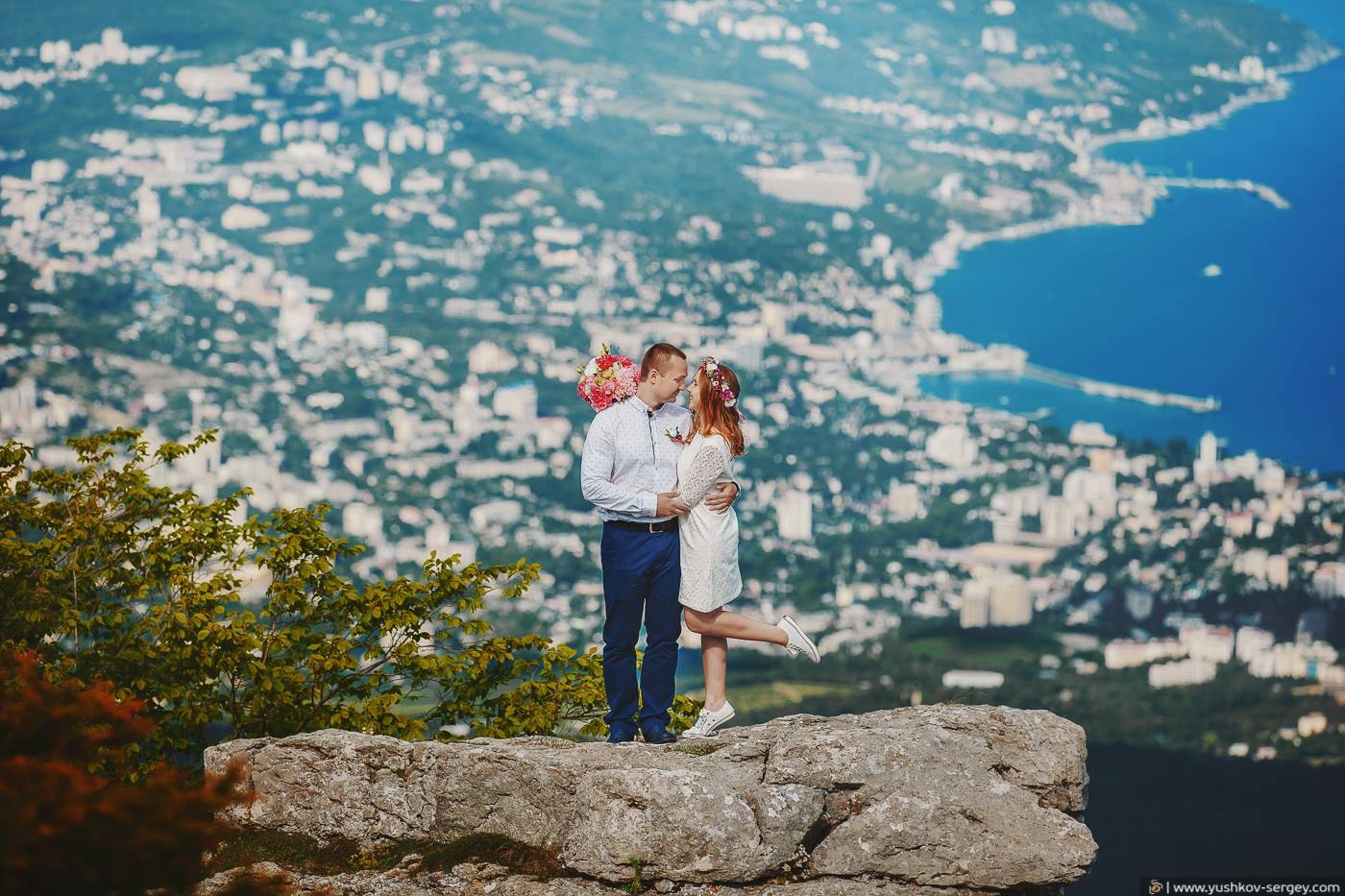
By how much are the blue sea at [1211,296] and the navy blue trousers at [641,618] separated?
52.7 meters

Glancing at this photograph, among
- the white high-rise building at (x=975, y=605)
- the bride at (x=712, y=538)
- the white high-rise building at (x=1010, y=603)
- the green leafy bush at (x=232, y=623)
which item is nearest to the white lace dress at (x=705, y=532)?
the bride at (x=712, y=538)

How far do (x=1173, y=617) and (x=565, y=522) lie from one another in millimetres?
17827

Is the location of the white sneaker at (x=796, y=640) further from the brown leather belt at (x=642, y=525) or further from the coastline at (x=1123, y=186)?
the coastline at (x=1123, y=186)

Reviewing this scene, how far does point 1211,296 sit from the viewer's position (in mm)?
72750

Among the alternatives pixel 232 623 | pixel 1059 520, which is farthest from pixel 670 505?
pixel 1059 520

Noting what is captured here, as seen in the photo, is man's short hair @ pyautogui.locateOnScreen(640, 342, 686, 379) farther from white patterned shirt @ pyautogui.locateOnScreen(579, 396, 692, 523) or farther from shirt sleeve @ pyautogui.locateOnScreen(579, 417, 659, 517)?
shirt sleeve @ pyautogui.locateOnScreen(579, 417, 659, 517)

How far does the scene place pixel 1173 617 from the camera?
137ft

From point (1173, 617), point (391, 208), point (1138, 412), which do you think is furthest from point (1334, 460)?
point (391, 208)

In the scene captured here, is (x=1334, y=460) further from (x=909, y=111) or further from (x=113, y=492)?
(x=113, y=492)

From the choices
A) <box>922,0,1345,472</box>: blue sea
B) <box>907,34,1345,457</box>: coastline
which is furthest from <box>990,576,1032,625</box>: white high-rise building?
<box>907,34,1345,457</box>: coastline

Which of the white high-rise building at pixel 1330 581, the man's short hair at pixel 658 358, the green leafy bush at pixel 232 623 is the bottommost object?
the white high-rise building at pixel 1330 581

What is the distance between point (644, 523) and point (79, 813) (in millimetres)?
2766

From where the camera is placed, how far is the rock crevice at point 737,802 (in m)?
5.16

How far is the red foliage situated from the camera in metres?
3.50
